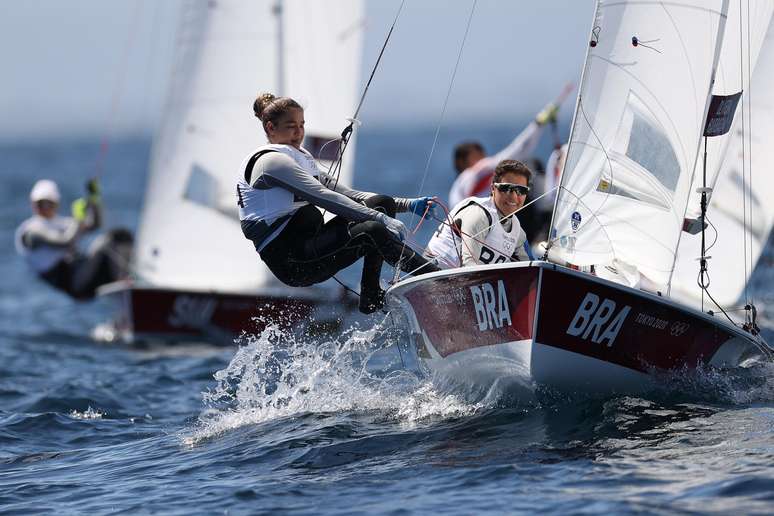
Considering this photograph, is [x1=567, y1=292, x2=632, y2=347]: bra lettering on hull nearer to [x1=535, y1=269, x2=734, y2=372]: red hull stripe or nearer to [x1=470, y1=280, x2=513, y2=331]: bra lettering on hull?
[x1=535, y1=269, x2=734, y2=372]: red hull stripe

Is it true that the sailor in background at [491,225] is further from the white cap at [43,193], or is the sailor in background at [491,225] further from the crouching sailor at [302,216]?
the white cap at [43,193]

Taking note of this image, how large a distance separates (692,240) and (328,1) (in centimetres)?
621

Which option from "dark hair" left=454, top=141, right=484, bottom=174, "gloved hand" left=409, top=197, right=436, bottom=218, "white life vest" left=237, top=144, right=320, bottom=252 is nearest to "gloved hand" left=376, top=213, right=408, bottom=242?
"gloved hand" left=409, top=197, right=436, bottom=218

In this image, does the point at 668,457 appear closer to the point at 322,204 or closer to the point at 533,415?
the point at 533,415

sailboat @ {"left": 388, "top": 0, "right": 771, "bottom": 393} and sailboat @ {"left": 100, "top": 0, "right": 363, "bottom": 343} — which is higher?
sailboat @ {"left": 100, "top": 0, "right": 363, "bottom": 343}

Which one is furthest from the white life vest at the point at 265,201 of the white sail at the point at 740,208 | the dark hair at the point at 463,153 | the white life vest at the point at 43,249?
the white life vest at the point at 43,249

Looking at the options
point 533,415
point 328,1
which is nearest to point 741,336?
point 533,415

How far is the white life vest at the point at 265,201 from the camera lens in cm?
652

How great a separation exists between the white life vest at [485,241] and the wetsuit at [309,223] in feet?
0.72

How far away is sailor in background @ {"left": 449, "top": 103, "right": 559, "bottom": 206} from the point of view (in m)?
11.6

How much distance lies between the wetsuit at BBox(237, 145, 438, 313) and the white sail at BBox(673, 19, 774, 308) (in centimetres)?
282

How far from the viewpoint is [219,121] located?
13305 millimetres

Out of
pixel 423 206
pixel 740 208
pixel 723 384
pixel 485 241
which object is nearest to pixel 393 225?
pixel 423 206

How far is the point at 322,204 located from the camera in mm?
6375
